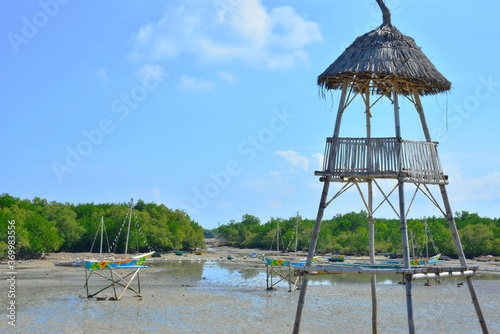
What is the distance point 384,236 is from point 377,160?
75.4 meters

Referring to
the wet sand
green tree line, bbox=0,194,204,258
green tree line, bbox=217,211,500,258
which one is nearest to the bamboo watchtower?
the wet sand

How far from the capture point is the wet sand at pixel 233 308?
2078 cm

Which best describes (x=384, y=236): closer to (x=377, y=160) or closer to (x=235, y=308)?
(x=235, y=308)

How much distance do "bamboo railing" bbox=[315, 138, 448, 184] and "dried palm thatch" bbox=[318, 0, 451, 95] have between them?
1.80 meters

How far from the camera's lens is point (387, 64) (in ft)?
43.5

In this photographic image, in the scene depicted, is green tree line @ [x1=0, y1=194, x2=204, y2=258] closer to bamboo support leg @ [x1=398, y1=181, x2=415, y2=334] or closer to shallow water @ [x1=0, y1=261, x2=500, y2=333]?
shallow water @ [x1=0, y1=261, x2=500, y2=333]

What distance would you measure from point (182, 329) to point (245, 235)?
10052 centimetres

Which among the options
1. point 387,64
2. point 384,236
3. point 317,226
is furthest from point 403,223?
point 384,236

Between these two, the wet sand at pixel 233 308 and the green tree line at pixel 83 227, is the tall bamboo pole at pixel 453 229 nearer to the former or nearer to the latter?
the wet sand at pixel 233 308

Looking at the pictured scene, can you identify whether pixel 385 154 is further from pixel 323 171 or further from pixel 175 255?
pixel 175 255

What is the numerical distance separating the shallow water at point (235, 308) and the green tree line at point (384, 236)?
1532 centimetres

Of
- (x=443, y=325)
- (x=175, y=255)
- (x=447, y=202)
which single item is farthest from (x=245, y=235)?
(x=447, y=202)

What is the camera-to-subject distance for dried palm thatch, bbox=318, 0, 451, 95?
13344 mm

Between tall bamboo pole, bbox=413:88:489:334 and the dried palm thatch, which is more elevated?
the dried palm thatch
